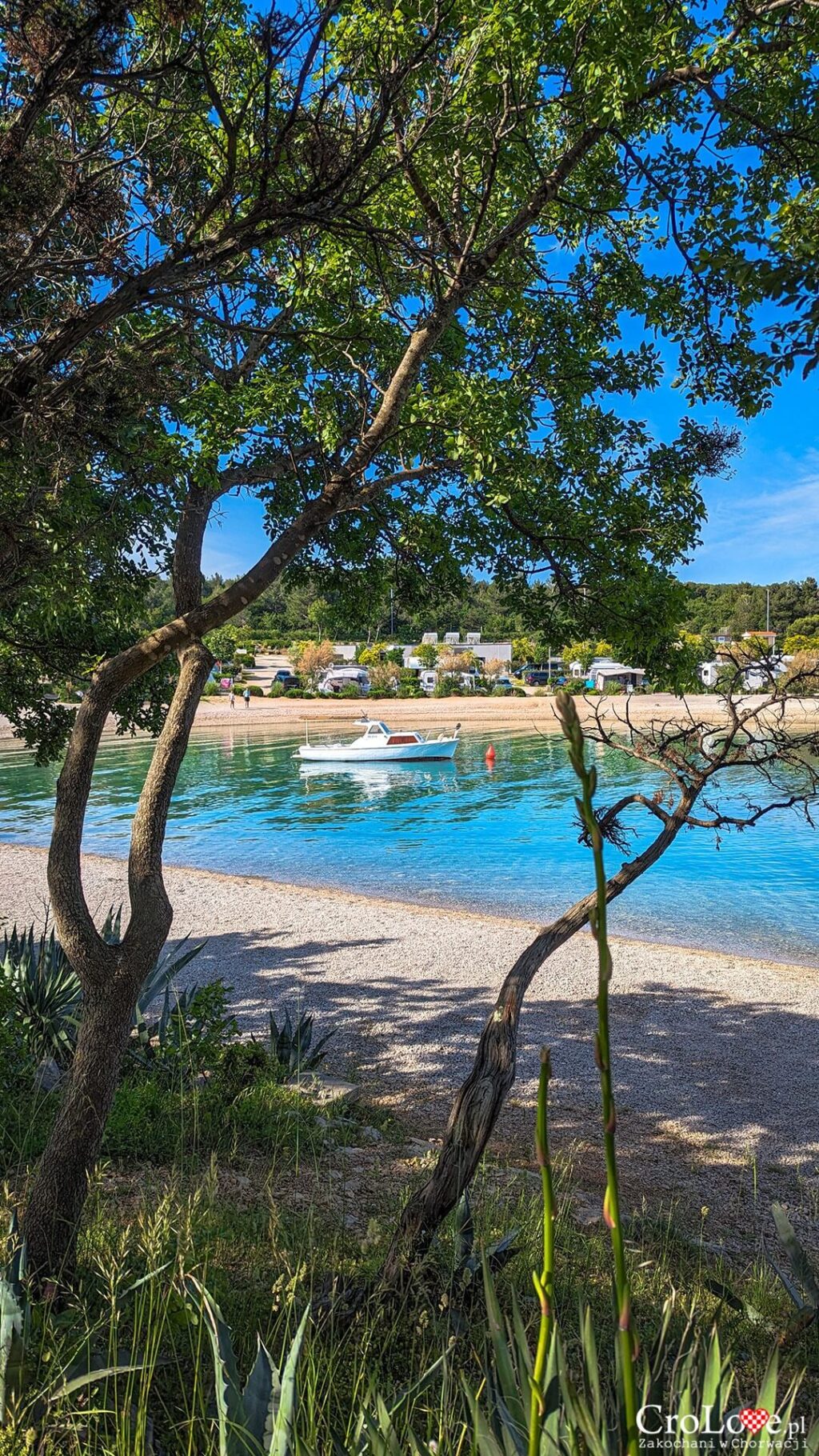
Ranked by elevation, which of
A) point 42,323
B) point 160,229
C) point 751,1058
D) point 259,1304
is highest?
point 160,229

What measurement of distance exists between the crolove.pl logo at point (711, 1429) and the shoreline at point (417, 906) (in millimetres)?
6779

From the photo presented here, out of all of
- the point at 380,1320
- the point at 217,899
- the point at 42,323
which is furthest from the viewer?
the point at 217,899

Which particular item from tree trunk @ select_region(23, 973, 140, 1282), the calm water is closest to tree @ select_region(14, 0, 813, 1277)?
tree trunk @ select_region(23, 973, 140, 1282)

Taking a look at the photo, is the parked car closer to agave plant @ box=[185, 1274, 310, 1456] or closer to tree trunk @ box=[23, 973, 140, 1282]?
tree trunk @ box=[23, 973, 140, 1282]

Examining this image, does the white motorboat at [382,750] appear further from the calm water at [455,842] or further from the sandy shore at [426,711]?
the sandy shore at [426,711]

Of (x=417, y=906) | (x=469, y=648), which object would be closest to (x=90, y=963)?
(x=417, y=906)

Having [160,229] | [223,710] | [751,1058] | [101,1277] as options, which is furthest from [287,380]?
[223,710]

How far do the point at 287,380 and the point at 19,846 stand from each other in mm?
14961

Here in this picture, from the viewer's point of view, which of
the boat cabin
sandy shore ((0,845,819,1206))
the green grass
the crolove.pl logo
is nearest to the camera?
the crolove.pl logo

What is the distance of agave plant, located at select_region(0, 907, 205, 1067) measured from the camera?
5.71m

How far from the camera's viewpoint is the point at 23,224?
112 inches

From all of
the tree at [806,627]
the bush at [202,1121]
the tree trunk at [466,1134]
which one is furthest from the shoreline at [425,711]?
the tree trunk at [466,1134]

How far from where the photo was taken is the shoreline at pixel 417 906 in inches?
426

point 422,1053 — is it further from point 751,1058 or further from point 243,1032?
point 751,1058
